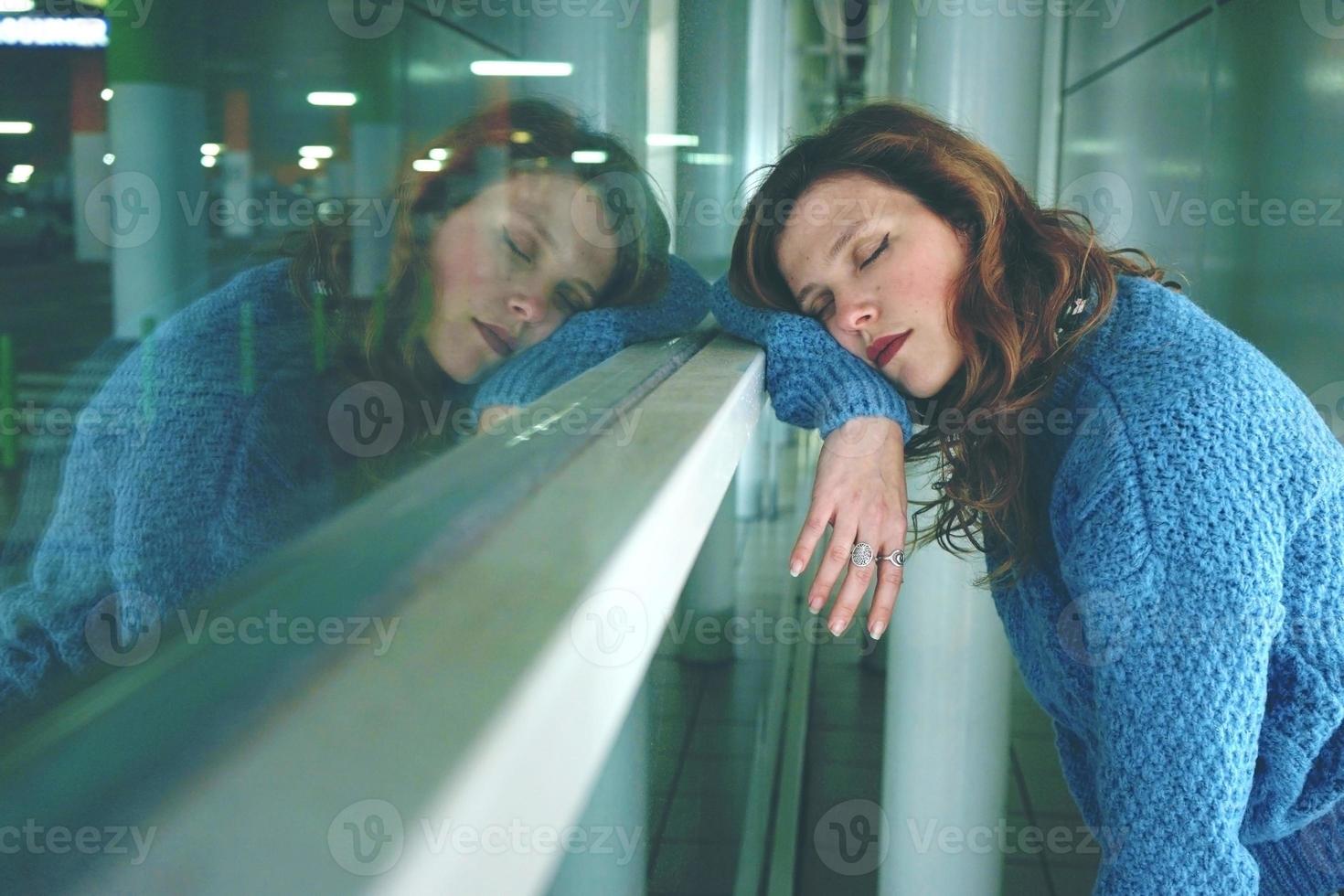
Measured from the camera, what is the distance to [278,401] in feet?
1.35

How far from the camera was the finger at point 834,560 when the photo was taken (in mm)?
1141

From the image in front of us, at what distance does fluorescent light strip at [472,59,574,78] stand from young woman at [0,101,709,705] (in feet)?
0.08

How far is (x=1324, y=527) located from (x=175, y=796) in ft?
4.13

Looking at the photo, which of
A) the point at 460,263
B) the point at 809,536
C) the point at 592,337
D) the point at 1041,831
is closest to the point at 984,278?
the point at 809,536

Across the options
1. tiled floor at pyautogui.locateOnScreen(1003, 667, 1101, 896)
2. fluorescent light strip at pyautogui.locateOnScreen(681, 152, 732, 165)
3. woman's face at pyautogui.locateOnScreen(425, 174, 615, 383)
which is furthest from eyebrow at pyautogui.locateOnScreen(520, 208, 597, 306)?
tiled floor at pyautogui.locateOnScreen(1003, 667, 1101, 896)

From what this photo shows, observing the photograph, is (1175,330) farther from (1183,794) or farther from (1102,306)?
(1183,794)

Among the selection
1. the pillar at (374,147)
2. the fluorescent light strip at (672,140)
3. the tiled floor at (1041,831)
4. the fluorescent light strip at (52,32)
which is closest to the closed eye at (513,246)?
the pillar at (374,147)

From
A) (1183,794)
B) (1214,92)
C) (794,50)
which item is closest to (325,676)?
(1183,794)

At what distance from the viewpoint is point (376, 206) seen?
1.68 feet

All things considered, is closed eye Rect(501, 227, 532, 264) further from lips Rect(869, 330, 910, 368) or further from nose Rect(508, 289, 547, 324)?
lips Rect(869, 330, 910, 368)

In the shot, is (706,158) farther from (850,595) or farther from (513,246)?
(513,246)

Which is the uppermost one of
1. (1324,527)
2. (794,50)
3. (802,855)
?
(794,50)

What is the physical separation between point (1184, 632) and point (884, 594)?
0.97ft

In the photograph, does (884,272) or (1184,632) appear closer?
(1184,632)
